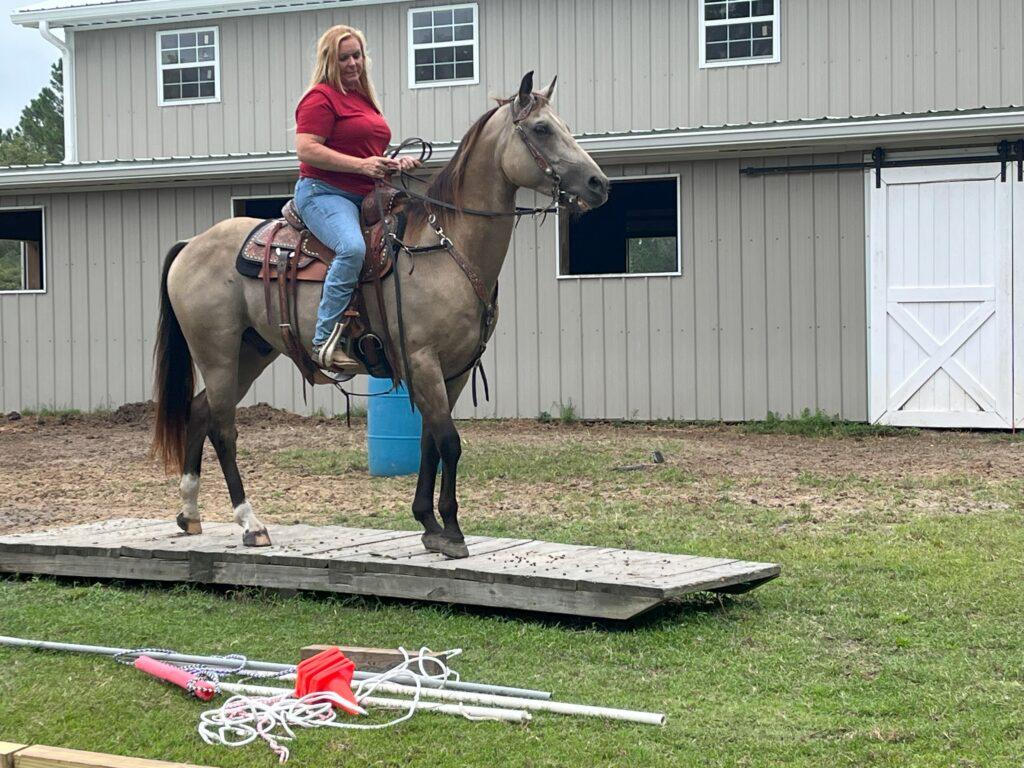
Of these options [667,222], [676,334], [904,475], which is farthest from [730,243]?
[667,222]

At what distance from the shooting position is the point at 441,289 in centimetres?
596

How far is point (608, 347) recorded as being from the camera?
14.5 m

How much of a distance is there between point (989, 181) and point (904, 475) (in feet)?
14.4

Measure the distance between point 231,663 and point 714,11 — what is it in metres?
12.7

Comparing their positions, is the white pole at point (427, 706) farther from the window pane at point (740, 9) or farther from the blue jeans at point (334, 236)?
the window pane at point (740, 9)

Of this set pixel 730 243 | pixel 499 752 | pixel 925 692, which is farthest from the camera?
pixel 730 243

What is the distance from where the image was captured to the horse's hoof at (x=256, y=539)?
6.43 meters

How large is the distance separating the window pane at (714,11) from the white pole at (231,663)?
12432mm

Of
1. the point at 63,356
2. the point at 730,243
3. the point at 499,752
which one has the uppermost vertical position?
the point at 730,243

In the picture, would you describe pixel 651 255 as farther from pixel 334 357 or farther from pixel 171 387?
pixel 334 357

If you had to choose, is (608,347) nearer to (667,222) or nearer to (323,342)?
(667,222)

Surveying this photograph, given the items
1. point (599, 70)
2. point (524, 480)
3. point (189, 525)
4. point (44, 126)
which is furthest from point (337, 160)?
point (44, 126)

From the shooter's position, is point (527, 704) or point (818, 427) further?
point (818, 427)

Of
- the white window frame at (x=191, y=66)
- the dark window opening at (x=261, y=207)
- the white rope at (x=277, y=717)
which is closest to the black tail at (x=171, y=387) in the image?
the white rope at (x=277, y=717)
